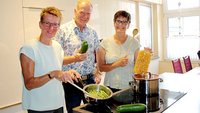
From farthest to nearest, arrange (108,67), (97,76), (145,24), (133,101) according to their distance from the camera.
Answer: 1. (145,24)
2. (97,76)
3. (108,67)
4. (133,101)

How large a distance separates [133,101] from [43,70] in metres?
0.54

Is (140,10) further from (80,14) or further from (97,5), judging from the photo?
(80,14)

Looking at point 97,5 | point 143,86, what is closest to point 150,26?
point 97,5

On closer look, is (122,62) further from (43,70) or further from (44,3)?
(44,3)

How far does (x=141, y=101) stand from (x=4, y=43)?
52.2 inches

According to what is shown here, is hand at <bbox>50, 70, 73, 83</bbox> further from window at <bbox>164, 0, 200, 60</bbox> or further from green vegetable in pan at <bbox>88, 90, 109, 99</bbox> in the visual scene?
window at <bbox>164, 0, 200, 60</bbox>

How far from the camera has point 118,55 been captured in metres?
1.75

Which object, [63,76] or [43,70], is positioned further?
[43,70]

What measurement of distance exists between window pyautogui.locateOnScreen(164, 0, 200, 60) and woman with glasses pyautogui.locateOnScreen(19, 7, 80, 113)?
13.0 feet

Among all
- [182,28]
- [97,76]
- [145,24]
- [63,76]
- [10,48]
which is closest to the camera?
[63,76]

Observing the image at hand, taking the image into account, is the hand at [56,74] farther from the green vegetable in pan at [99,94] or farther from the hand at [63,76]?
the green vegetable in pan at [99,94]

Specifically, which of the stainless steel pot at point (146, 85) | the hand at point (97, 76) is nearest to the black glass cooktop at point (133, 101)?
the stainless steel pot at point (146, 85)

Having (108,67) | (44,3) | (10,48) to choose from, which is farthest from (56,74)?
(44,3)

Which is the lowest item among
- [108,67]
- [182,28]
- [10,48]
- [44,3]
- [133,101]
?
[133,101]
